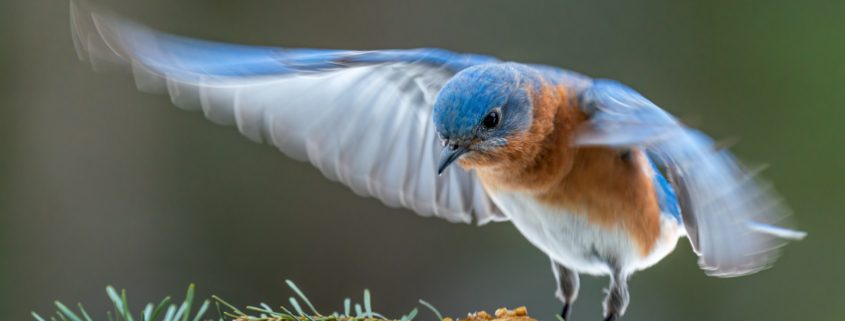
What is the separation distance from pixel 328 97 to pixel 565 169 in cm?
81

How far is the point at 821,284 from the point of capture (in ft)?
19.5

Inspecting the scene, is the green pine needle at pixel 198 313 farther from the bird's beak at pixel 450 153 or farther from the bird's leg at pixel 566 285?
the bird's leg at pixel 566 285

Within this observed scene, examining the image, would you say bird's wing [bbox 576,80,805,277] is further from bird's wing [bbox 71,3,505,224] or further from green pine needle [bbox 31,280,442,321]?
green pine needle [bbox 31,280,442,321]

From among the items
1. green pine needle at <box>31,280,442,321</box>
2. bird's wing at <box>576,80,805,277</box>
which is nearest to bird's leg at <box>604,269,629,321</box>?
bird's wing at <box>576,80,805,277</box>

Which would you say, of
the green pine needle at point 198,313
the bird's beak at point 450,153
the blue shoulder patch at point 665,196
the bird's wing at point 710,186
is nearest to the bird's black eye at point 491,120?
the bird's beak at point 450,153

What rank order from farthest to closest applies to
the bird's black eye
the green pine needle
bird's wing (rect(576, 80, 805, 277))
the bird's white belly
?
the bird's white belly
the bird's black eye
bird's wing (rect(576, 80, 805, 277))
the green pine needle

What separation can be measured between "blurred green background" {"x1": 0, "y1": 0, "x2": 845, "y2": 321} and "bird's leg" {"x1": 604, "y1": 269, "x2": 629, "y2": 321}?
211 centimetres

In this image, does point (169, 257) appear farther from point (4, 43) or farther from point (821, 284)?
point (821, 284)

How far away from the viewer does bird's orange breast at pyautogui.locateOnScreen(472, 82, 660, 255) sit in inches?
126

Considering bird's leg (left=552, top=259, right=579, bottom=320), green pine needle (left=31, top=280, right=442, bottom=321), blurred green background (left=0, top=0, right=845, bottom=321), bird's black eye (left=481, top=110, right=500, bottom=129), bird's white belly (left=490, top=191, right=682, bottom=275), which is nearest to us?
green pine needle (left=31, top=280, right=442, bottom=321)

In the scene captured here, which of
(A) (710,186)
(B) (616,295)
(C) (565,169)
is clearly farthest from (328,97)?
(A) (710,186)

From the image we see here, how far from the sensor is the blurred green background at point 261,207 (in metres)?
5.50

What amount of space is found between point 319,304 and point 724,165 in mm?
2952

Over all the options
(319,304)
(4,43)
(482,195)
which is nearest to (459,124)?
(482,195)
